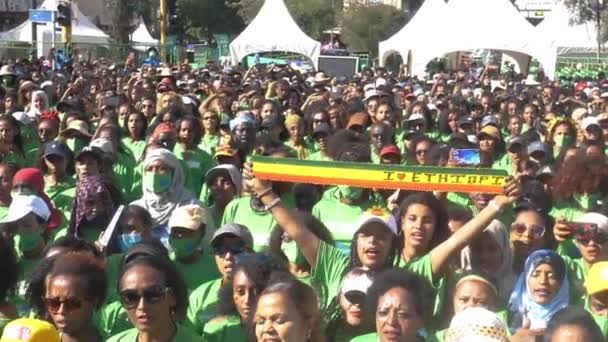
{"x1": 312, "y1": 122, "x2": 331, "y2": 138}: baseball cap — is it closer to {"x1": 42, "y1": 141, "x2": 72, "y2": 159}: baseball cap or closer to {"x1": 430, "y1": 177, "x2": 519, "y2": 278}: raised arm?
{"x1": 42, "y1": 141, "x2": 72, "y2": 159}: baseball cap

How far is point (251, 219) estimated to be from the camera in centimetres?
631

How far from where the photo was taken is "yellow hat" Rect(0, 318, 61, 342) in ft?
11.2

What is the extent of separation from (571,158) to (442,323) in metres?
2.98

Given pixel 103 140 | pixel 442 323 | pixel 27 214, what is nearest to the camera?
pixel 442 323

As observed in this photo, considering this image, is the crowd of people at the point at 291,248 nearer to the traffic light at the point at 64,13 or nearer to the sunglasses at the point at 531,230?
the sunglasses at the point at 531,230

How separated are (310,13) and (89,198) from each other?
56.7 metres

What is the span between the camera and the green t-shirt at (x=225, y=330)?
177 inches

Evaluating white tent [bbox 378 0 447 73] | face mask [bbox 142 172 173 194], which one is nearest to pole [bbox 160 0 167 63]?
white tent [bbox 378 0 447 73]

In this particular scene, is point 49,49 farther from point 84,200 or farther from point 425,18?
point 84,200

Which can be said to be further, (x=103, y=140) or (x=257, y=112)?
(x=257, y=112)

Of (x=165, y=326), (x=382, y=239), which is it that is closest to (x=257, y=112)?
(x=382, y=239)

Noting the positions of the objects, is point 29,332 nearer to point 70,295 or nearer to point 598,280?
point 70,295

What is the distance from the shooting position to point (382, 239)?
15.8ft

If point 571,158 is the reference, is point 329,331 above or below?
below
